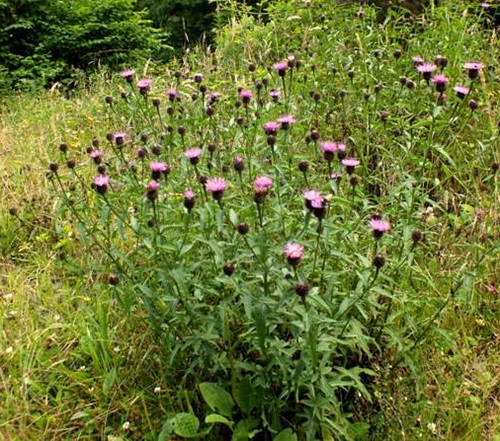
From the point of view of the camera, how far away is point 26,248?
2.89 metres

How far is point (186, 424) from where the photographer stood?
1.83m

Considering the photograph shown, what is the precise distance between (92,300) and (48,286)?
1.05ft

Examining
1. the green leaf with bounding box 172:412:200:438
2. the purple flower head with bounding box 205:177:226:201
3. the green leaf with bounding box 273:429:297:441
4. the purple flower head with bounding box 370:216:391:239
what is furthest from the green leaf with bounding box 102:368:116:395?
the purple flower head with bounding box 370:216:391:239

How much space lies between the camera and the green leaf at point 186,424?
1.82 m

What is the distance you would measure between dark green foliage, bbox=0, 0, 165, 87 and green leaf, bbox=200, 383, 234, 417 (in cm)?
544

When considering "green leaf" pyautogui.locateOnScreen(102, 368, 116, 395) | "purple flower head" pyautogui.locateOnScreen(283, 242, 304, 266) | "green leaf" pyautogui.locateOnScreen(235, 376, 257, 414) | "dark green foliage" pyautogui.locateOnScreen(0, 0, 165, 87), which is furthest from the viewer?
"dark green foliage" pyautogui.locateOnScreen(0, 0, 165, 87)

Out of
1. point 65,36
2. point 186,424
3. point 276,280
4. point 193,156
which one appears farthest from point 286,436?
point 65,36

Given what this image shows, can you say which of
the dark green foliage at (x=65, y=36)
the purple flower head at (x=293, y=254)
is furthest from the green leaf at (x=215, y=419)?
the dark green foliage at (x=65, y=36)

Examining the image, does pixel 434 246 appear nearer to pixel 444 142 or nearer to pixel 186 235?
pixel 444 142

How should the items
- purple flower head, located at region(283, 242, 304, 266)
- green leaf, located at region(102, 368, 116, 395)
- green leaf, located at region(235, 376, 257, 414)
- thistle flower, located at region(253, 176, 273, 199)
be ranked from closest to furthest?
purple flower head, located at region(283, 242, 304, 266), thistle flower, located at region(253, 176, 273, 199), green leaf, located at region(235, 376, 257, 414), green leaf, located at region(102, 368, 116, 395)

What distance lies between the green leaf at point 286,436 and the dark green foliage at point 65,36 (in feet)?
18.6

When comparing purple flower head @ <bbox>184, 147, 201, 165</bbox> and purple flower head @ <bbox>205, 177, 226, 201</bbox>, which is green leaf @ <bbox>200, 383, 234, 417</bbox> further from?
purple flower head @ <bbox>184, 147, 201, 165</bbox>

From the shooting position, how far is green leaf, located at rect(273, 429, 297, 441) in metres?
1.73

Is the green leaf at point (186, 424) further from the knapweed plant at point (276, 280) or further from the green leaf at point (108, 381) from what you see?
the green leaf at point (108, 381)
